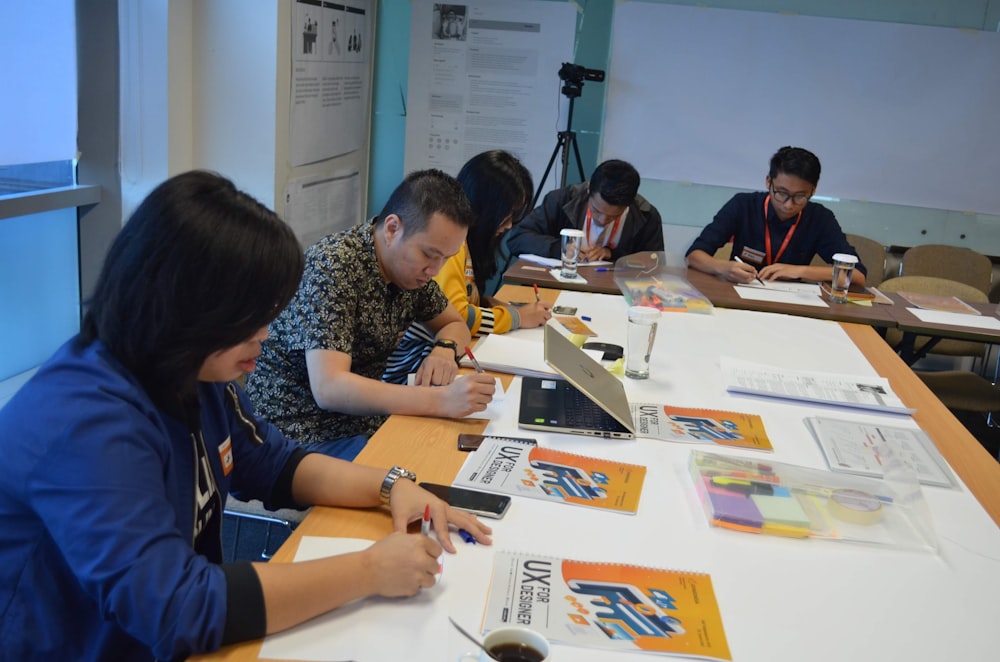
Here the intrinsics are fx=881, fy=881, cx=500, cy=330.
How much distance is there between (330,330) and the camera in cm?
184

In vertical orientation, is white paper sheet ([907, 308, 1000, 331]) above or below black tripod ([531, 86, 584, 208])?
below

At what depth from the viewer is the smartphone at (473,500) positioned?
1.34 metres

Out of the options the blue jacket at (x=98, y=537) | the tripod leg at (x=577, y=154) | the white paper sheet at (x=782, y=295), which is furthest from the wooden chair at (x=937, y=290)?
the blue jacket at (x=98, y=537)

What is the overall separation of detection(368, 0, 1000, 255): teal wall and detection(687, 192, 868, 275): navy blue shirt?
91 cm

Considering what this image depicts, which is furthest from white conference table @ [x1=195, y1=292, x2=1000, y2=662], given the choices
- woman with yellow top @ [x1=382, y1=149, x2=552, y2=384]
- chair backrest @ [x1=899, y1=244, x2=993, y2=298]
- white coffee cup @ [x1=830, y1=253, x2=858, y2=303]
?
chair backrest @ [x1=899, y1=244, x2=993, y2=298]

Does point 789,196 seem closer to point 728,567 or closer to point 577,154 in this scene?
point 577,154

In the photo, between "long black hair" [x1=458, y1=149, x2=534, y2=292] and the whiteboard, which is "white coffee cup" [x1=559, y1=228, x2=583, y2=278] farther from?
the whiteboard

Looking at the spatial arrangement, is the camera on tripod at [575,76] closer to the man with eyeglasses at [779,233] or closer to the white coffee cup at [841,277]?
the man with eyeglasses at [779,233]

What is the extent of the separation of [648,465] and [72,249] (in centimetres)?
257


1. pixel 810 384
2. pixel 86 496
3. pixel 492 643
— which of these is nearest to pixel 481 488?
pixel 492 643

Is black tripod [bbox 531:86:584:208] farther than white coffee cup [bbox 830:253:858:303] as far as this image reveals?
Yes

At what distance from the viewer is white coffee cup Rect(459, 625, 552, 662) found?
3.06 ft

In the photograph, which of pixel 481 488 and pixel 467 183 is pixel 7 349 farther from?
pixel 481 488

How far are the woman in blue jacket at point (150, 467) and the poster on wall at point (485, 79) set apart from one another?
389cm
